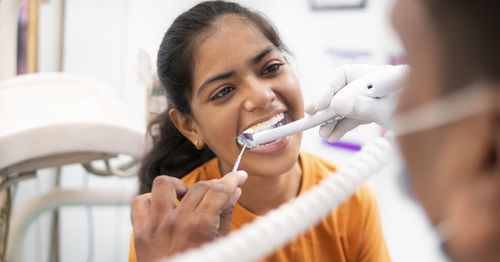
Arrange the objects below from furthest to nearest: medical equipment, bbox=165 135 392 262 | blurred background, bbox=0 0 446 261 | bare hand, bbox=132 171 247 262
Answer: blurred background, bbox=0 0 446 261 → bare hand, bbox=132 171 247 262 → medical equipment, bbox=165 135 392 262

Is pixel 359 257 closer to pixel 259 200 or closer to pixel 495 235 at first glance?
pixel 259 200

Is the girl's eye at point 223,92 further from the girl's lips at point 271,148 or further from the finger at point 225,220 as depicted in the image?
the finger at point 225,220

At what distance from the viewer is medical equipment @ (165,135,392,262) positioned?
493mm

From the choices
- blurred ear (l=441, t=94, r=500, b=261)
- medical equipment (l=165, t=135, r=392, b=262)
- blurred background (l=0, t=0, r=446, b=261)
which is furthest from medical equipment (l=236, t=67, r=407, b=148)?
blurred background (l=0, t=0, r=446, b=261)

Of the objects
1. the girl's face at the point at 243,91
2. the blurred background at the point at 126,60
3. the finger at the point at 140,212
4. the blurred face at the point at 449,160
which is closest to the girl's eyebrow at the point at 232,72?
the girl's face at the point at 243,91

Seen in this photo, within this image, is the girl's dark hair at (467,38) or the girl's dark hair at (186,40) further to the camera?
the girl's dark hair at (186,40)

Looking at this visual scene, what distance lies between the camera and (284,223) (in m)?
0.52

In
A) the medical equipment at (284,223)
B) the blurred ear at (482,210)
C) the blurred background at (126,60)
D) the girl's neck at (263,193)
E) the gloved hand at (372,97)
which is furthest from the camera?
the blurred background at (126,60)

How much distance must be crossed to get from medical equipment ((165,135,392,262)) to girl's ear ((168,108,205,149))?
1.86 ft

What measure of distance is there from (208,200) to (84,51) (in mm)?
1730

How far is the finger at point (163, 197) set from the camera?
0.69 m

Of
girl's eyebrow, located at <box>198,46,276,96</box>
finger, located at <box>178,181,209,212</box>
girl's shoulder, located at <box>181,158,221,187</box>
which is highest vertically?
girl's eyebrow, located at <box>198,46,276,96</box>

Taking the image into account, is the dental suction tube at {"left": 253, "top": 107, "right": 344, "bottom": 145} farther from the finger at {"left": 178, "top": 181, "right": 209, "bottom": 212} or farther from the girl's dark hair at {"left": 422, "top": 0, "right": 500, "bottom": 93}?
the girl's dark hair at {"left": 422, "top": 0, "right": 500, "bottom": 93}

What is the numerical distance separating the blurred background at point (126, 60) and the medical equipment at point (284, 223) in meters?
1.45
